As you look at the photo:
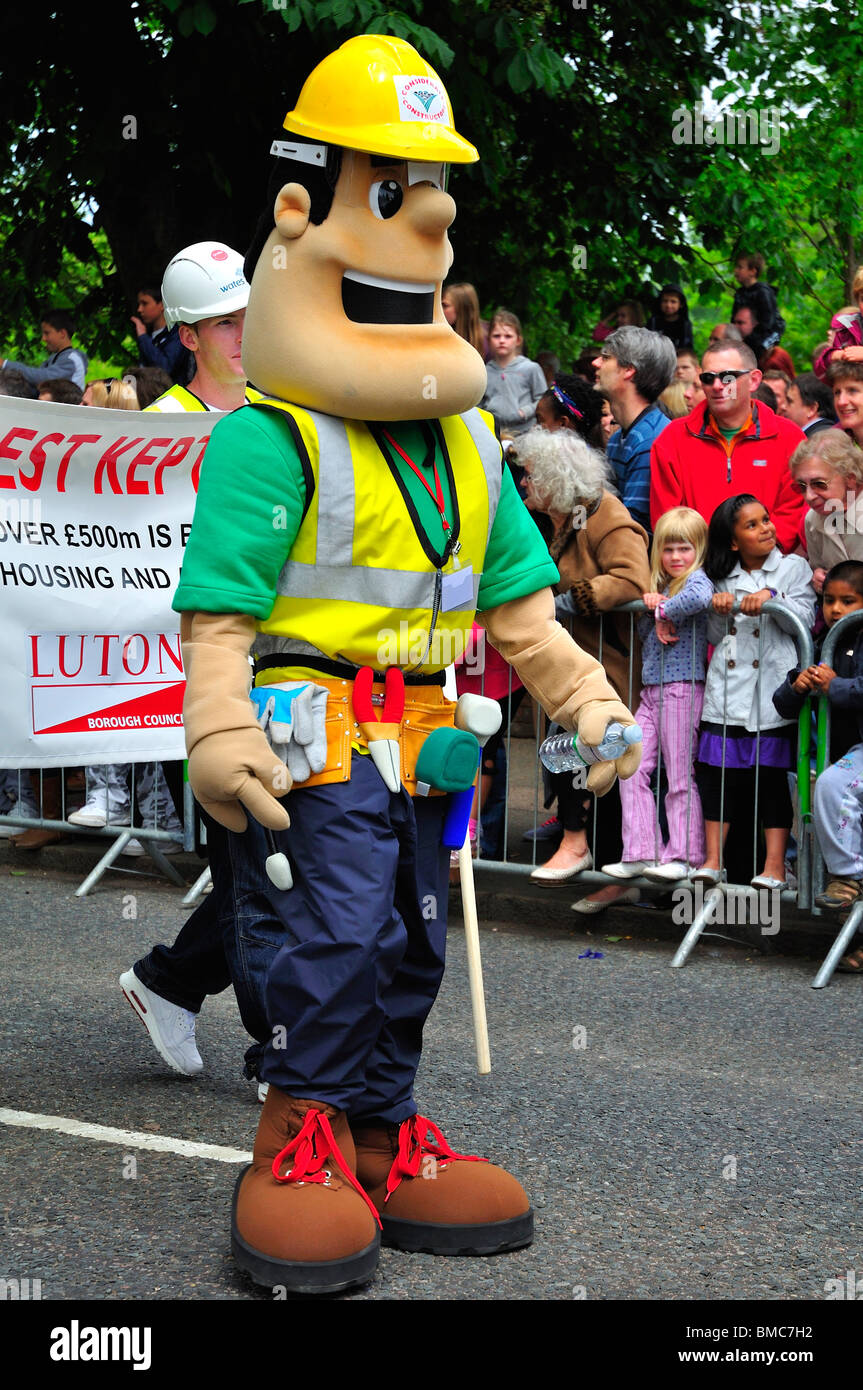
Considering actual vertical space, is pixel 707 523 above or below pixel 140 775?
above

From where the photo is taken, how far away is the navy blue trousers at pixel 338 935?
353cm

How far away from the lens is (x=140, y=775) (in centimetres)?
804

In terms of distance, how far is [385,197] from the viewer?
12.2 feet

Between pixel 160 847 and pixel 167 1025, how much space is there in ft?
10.3

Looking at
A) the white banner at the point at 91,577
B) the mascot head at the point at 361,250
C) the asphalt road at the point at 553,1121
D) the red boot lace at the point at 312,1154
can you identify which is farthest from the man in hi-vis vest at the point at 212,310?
the red boot lace at the point at 312,1154

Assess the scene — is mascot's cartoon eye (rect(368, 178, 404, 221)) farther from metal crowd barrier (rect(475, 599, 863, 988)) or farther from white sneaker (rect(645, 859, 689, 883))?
white sneaker (rect(645, 859, 689, 883))

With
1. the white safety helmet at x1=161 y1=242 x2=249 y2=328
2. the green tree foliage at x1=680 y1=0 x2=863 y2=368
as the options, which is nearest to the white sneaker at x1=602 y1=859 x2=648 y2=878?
the white safety helmet at x1=161 y1=242 x2=249 y2=328

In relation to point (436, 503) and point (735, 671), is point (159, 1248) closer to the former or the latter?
point (436, 503)

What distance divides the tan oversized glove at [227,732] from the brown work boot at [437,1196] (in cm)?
78

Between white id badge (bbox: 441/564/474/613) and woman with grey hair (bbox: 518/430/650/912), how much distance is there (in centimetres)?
323

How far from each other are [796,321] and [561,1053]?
2705 cm

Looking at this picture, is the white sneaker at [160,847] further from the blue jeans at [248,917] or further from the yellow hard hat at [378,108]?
the yellow hard hat at [378,108]

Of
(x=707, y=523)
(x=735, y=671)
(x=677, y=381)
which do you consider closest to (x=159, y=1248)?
(x=735, y=671)

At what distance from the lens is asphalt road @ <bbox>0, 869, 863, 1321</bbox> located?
3.62 metres
